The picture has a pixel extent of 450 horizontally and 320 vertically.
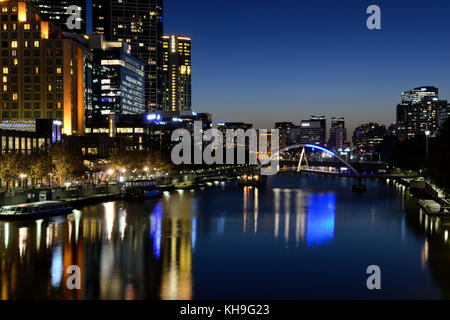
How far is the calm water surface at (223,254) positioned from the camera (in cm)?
2631

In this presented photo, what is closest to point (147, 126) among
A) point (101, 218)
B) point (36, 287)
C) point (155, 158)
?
point (155, 158)

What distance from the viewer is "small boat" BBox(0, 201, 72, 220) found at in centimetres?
4522

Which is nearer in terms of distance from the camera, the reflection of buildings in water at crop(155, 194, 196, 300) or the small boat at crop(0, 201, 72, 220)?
the reflection of buildings in water at crop(155, 194, 196, 300)

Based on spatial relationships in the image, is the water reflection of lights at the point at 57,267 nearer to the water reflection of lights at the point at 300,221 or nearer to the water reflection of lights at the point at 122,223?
the water reflection of lights at the point at 122,223

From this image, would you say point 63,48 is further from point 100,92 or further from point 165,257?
point 165,257

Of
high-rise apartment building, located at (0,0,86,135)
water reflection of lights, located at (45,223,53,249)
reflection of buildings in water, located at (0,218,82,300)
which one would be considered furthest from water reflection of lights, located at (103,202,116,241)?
high-rise apartment building, located at (0,0,86,135)

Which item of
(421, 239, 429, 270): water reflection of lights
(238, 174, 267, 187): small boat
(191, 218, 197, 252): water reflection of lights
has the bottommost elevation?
(238, 174, 267, 187): small boat

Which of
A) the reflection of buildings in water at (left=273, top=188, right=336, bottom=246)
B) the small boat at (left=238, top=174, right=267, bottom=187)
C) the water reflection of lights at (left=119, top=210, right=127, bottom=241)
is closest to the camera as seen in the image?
the water reflection of lights at (left=119, top=210, right=127, bottom=241)

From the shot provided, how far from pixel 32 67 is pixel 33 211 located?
2687 inches

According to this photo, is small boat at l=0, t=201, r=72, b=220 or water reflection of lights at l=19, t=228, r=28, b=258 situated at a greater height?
small boat at l=0, t=201, r=72, b=220

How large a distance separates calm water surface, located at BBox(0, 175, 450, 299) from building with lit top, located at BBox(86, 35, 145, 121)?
114 m

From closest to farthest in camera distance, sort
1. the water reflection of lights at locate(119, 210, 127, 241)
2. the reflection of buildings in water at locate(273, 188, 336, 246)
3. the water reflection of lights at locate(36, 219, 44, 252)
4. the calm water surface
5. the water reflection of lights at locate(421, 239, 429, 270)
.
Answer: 1. the calm water surface
2. the water reflection of lights at locate(421, 239, 429, 270)
3. the water reflection of lights at locate(36, 219, 44, 252)
4. the water reflection of lights at locate(119, 210, 127, 241)
5. the reflection of buildings in water at locate(273, 188, 336, 246)

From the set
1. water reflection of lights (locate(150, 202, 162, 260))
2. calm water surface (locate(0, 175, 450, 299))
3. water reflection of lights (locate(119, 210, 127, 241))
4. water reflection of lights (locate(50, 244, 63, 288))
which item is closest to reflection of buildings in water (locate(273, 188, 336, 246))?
calm water surface (locate(0, 175, 450, 299))

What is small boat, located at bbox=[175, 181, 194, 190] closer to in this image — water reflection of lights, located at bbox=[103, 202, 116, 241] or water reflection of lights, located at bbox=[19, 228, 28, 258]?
water reflection of lights, located at bbox=[103, 202, 116, 241]
